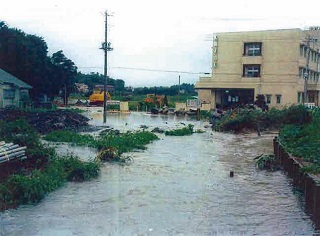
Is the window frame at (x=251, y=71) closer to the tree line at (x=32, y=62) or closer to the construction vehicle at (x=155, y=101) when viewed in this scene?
the construction vehicle at (x=155, y=101)

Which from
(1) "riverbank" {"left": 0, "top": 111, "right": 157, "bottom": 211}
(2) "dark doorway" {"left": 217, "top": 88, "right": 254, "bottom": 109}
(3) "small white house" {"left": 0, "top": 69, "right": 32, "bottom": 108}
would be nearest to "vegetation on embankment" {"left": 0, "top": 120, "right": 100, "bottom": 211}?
(1) "riverbank" {"left": 0, "top": 111, "right": 157, "bottom": 211}

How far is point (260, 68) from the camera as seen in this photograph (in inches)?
1927

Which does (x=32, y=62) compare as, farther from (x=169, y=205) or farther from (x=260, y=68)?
(x=169, y=205)

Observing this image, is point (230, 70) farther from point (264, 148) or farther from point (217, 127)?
point (264, 148)

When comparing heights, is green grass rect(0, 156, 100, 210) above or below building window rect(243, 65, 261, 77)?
below

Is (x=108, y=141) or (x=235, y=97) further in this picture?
(x=235, y=97)

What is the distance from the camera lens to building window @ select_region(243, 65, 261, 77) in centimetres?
4934

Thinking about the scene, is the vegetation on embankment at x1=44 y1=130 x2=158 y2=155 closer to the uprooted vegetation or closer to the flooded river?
the uprooted vegetation

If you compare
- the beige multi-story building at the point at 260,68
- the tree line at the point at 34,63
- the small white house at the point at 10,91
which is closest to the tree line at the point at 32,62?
the tree line at the point at 34,63

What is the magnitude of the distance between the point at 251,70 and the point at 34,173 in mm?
41309

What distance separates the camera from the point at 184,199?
1120 centimetres

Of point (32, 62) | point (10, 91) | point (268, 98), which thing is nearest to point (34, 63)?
point (32, 62)

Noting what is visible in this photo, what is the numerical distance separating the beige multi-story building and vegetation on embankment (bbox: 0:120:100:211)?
36309 millimetres

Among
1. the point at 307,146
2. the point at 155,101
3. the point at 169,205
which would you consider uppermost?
the point at 155,101
